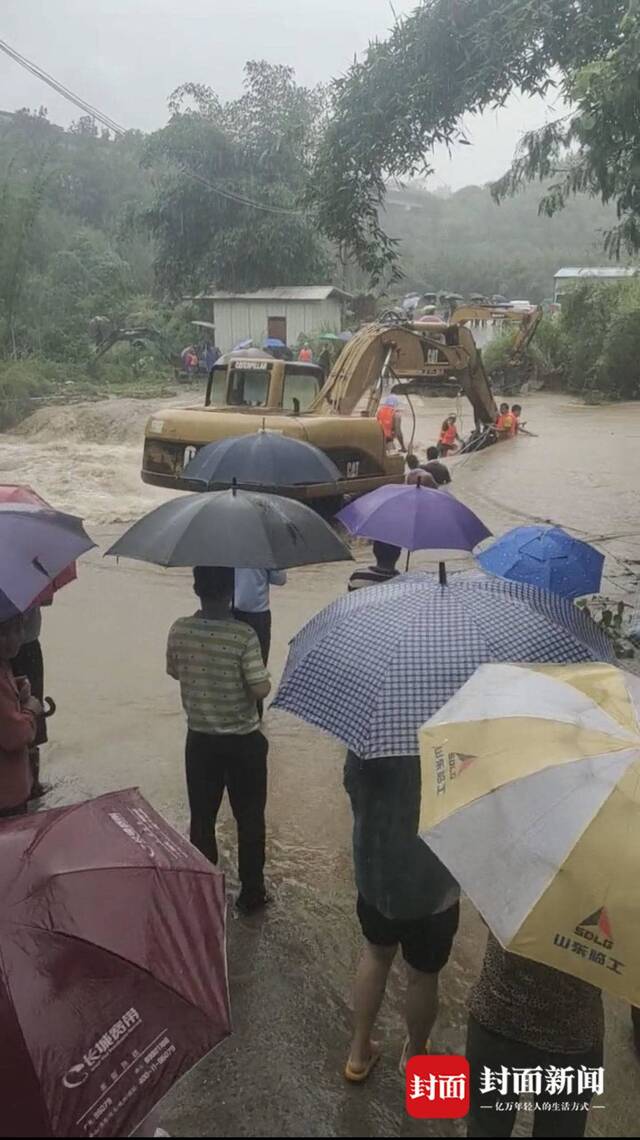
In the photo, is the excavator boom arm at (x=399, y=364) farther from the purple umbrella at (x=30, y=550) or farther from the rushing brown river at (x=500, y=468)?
the purple umbrella at (x=30, y=550)

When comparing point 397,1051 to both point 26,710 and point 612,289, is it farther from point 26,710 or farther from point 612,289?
point 612,289

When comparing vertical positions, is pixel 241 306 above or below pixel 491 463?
above

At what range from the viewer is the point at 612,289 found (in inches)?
979

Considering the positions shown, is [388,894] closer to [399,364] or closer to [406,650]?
[406,650]

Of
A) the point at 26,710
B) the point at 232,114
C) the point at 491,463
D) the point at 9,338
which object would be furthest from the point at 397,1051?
the point at 232,114

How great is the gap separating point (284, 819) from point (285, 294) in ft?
91.2

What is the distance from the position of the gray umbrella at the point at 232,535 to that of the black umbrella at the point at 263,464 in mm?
1793

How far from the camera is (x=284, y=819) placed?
16.3 feet

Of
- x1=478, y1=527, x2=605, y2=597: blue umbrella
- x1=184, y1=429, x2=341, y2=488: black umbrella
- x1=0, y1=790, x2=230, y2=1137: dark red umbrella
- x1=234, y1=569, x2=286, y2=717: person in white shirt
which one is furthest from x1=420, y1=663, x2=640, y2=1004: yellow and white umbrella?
x1=184, y1=429, x2=341, y2=488: black umbrella

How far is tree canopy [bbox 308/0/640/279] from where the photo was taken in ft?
22.5

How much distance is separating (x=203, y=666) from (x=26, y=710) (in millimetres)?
733

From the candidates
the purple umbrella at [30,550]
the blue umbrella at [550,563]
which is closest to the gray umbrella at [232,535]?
the purple umbrella at [30,550]

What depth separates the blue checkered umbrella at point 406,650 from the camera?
8.77ft

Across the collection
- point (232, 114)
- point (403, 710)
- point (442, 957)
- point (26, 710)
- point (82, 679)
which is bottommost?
point (82, 679)
